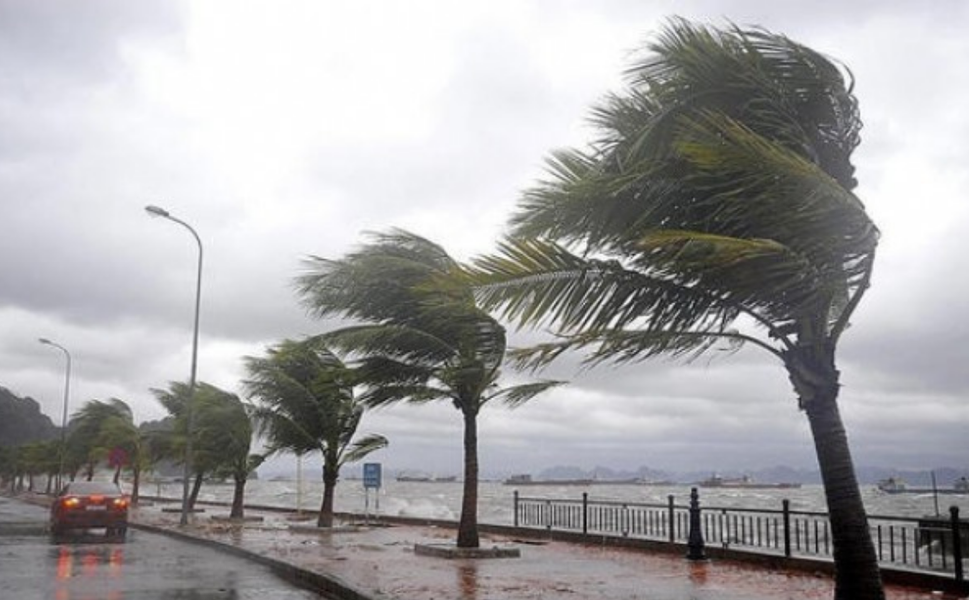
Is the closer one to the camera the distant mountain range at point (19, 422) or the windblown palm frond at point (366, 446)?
the windblown palm frond at point (366, 446)

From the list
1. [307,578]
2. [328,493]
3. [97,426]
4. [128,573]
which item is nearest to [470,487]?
[307,578]

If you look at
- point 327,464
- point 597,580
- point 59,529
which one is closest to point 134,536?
point 59,529

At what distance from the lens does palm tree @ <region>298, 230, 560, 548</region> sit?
58.2 ft

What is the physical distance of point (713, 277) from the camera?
329 inches

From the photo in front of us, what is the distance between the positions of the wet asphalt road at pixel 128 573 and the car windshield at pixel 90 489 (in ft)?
8.57

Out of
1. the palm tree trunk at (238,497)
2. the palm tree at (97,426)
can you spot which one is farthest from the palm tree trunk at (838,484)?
the palm tree at (97,426)

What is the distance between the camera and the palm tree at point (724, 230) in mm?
7961

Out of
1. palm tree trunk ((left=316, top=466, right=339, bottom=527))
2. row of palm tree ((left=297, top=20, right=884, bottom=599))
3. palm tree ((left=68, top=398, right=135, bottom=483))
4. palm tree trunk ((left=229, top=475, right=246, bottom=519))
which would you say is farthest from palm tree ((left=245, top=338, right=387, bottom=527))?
palm tree ((left=68, top=398, right=135, bottom=483))

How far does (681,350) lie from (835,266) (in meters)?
1.76

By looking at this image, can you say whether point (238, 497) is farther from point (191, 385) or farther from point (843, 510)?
point (843, 510)

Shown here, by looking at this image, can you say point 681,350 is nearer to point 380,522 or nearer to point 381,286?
point 381,286

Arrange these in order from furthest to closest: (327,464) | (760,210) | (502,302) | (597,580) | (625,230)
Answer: (327,464) < (597,580) < (625,230) < (502,302) < (760,210)

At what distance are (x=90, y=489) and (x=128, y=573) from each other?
40.7 ft

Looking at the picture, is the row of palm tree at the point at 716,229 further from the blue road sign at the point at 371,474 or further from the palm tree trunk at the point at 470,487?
the blue road sign at the point at 371,474
